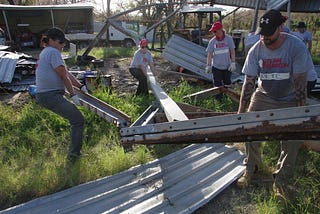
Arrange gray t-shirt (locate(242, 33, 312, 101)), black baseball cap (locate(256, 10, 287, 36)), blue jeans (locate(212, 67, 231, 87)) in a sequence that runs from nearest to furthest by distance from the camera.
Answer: black baseball cap (locate(256, 10, 287, 36)) < gray t-shirt (locate(242, 33, 312, 101)) < blue jeans (locate(212, 67, 231, 87))

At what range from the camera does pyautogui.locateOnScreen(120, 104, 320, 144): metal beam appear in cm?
171

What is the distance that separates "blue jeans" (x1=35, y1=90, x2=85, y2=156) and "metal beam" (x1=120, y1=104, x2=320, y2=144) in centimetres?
161

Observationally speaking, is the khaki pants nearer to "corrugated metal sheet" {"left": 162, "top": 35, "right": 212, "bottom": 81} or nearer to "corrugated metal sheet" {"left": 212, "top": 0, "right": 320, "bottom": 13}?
"corrugated metal sheet" {"left": 162, "top": 35, "right": 212, "bottom": 81}

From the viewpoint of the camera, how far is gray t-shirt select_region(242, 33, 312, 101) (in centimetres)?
253

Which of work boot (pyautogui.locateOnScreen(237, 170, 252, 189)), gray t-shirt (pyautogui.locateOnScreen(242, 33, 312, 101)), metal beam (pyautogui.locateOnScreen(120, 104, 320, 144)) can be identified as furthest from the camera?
work boot (pyautogui.locateOnScreen(237, 170, 252, 189))

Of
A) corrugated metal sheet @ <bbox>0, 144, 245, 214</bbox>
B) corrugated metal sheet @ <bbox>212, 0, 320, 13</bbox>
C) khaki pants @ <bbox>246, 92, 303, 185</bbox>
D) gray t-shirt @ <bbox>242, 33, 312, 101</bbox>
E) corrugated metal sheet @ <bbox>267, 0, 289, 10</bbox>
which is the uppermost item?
corrugated metal sheet @ <bbox>212, 0, 320, 13</bbox>

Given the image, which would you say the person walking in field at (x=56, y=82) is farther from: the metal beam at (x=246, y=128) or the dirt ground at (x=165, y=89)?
the dirt ground at (x=165, y=89)

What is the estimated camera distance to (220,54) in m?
5.41

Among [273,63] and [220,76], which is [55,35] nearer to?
[273,63]

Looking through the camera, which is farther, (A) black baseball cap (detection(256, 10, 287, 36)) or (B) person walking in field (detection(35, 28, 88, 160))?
(B) person walking in field (detection(35, 28, 88, 160))

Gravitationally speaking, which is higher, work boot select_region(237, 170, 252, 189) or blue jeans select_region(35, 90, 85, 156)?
blue jeans select_region(35, 90, 85, 156)

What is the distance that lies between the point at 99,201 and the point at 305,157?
249 cm

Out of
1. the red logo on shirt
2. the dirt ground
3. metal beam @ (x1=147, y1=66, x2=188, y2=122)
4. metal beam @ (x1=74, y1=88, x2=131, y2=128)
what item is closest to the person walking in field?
metal beam @ (x1=74, y1=88, x2=131, y2=128)

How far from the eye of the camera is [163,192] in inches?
118
